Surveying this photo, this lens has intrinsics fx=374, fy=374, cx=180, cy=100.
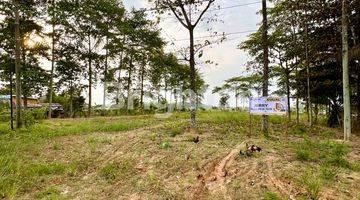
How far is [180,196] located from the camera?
820 centimetres

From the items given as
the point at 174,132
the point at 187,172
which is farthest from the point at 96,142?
the point at 187,172

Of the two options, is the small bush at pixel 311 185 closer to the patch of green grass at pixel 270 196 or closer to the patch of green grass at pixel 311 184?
the patch of green grass at pixel 311 184

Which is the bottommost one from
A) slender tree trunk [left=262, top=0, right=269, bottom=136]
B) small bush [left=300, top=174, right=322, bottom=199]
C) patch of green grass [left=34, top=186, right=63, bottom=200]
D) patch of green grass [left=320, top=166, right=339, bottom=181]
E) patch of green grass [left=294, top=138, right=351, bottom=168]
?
patch of green grass [left=34, top=186, right=63, bottom=200]

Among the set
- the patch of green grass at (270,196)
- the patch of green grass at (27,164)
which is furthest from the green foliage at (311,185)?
the patch of green grass at (27,164)

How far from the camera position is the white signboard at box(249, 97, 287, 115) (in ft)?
40.4

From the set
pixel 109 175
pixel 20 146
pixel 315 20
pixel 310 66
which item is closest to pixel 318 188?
pixel 109 175

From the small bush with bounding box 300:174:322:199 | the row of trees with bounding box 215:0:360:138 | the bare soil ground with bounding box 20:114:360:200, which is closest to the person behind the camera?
the small bush with bounding box 300:174:322:199

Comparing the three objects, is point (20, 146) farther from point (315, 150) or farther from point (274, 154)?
point (315, 150)

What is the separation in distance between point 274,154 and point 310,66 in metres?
15.6

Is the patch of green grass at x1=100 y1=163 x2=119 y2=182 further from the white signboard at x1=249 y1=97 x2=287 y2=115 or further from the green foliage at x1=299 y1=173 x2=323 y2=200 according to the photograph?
the white signboard at x1=249 y1=97 x2=287 y2=115

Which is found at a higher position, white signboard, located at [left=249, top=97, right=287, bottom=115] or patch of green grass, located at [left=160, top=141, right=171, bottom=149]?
white signboard, located at [left=249, top=97, right=287, bottom=115]

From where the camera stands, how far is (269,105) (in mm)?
12625

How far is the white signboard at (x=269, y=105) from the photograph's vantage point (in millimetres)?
12320

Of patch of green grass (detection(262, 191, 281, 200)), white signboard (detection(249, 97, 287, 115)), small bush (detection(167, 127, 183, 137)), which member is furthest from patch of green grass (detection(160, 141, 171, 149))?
patch of green grass (detection(262, 191, 281, 200))
